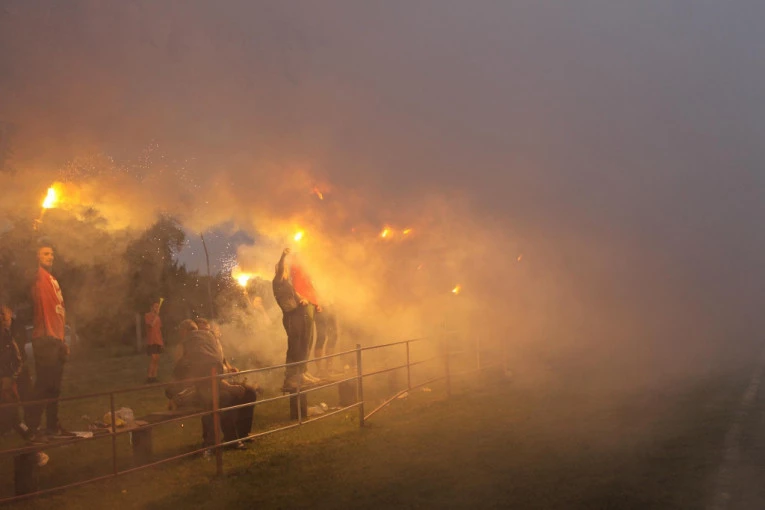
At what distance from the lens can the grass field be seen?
6074mm

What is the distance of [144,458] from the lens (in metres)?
7.75

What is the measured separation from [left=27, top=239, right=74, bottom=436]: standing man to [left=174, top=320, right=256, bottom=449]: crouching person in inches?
55.4

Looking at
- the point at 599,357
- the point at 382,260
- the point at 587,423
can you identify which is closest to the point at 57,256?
Answer: the point at 382,260

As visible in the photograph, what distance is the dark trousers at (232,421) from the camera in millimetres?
8195

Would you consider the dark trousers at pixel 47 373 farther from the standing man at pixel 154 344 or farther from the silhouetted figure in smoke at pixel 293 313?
the standing man at pixel 154 344

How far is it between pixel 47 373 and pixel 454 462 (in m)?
4.48

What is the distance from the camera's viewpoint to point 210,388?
324 inches

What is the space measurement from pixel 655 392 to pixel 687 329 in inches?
936

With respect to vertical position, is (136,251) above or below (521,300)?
above

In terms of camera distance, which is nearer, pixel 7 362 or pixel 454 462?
pixel 454 462

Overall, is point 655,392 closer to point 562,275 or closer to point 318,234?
point 318,234

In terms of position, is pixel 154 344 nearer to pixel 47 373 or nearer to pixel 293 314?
pixel 293 314

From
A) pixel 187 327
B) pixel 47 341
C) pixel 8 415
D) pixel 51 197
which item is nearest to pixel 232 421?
pixel 187 327

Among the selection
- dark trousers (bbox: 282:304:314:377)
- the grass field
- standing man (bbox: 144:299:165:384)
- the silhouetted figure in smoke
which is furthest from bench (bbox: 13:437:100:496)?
standing man (bbox: 144:299:165:384)
